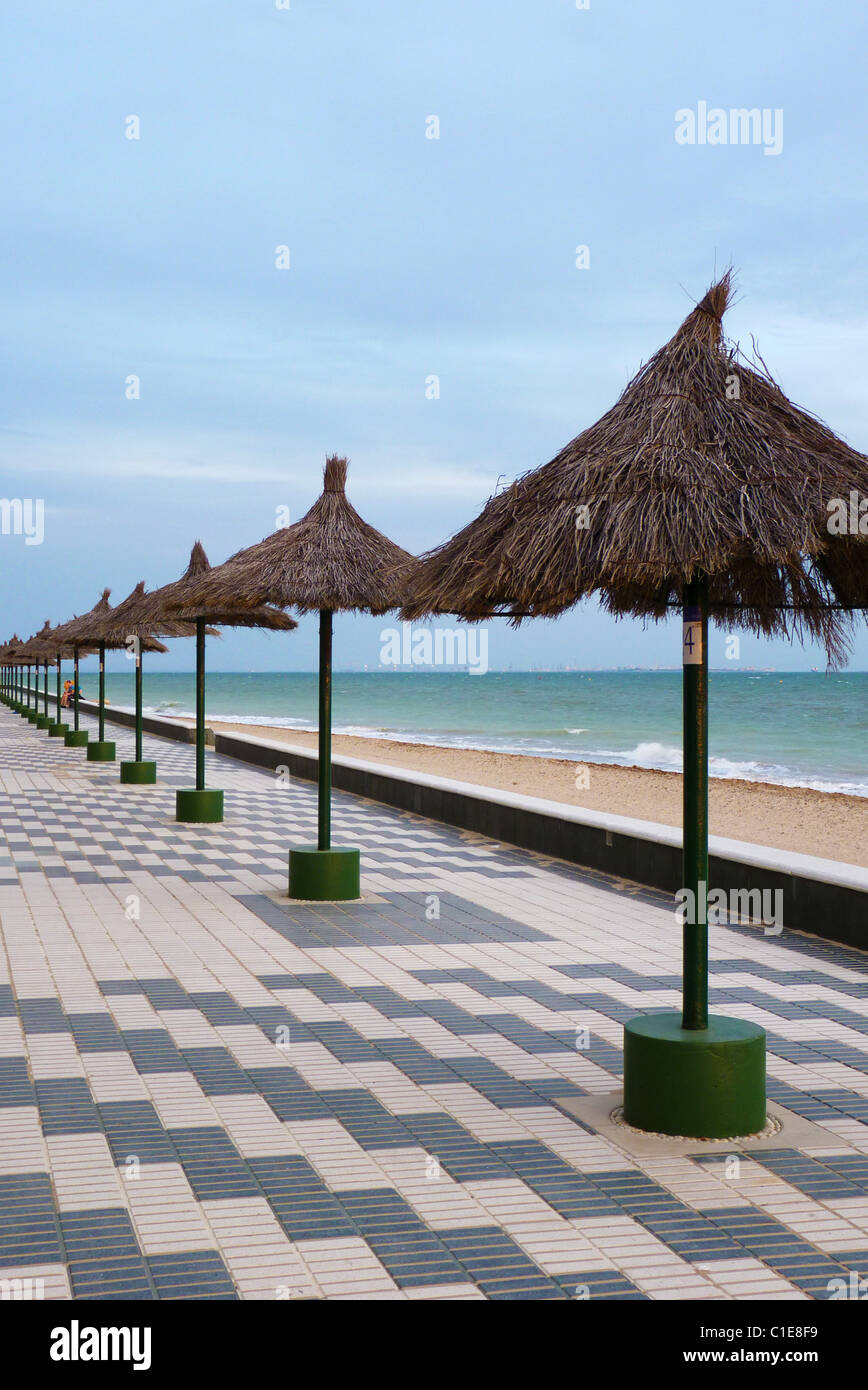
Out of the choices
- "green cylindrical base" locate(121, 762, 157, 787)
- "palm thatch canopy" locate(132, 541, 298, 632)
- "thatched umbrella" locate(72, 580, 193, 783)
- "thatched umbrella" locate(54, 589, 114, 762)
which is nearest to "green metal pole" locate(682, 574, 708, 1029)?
"palm thatch canopy" locate(132, 541, 298, 632)

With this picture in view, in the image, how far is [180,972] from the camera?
5.82 metres

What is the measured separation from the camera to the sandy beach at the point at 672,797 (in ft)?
46.5

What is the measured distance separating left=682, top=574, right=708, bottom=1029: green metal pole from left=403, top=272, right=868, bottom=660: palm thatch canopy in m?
0.15

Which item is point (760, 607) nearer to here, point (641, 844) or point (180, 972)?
point (180, 972)

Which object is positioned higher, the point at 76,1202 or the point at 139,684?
the point at 139,684

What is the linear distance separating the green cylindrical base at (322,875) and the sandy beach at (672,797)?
5.05 metres

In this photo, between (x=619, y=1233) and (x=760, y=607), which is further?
(x=760, y=607)

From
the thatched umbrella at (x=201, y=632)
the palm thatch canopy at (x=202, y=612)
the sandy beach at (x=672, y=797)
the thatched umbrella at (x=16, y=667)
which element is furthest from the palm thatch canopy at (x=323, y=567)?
the thatched umbrella at (x=16, y=667)

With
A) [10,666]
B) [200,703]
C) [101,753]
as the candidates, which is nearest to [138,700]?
[101,753]

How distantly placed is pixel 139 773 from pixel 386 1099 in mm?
11650

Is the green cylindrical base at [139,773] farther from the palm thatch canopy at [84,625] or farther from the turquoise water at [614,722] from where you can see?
the turquoise water at [614,722]

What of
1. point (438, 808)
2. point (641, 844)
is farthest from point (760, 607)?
point (438, 808)

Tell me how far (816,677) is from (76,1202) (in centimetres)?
11771
